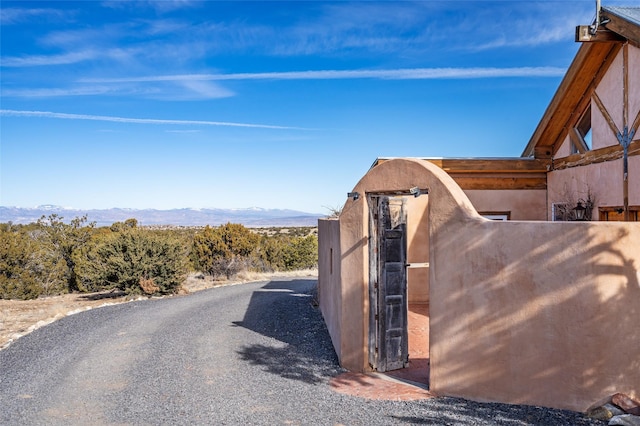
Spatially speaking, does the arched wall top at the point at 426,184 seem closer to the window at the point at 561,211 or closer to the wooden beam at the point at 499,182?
the window at the point at 561,211

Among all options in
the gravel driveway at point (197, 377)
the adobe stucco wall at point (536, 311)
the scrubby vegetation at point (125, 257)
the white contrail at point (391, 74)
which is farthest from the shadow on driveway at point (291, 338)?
the white contrail at point (391, 74)

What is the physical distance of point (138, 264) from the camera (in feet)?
56.3

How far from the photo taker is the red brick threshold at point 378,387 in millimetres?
6445

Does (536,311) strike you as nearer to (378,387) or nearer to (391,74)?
(378,387)

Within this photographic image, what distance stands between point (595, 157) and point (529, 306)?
6.17m

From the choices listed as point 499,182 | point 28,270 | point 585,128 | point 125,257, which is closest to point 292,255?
point 125,257

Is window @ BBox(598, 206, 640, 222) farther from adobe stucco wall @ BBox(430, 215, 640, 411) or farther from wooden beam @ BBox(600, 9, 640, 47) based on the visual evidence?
adobe stucco wall @ BBox(430, 215, 640, 411)

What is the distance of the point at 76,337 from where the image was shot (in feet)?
34.6

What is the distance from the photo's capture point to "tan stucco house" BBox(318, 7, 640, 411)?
5.24 meters

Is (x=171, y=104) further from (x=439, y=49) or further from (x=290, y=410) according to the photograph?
(x=290, y=410)

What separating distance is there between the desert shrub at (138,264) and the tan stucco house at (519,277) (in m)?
9.47

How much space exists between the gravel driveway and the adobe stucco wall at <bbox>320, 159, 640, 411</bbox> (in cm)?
35

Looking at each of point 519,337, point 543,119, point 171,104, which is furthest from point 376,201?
point 171,104

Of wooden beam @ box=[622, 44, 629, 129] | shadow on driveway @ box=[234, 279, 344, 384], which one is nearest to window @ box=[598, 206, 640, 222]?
wooden beam @ box=[622, 44, 629, 129]
